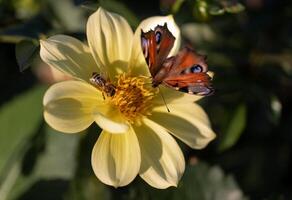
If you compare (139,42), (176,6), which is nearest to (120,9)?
(176,6)

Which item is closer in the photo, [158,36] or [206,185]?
[158,36]

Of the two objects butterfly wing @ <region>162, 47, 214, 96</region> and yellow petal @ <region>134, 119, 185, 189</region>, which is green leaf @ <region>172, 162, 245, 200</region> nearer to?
yellow petal @ <region>134, 119, 185, 189</region>

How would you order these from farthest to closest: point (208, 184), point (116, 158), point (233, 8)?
point (208, 184) → point (233, 8) → point (116, 158)

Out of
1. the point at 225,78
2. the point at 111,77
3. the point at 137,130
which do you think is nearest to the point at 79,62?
the point at 111,77

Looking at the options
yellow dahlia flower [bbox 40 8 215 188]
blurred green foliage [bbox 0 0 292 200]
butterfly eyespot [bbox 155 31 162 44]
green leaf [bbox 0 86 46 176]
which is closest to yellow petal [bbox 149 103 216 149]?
yellow dahlia flower [bbox 40 8 215 188]

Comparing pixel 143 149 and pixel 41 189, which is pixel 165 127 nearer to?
pixel 143 149

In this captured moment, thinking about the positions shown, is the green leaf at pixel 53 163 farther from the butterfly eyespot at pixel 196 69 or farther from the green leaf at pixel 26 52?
the butterfly eyespot at pixel 196 69

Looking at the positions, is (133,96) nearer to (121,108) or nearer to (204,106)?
(121,108)
